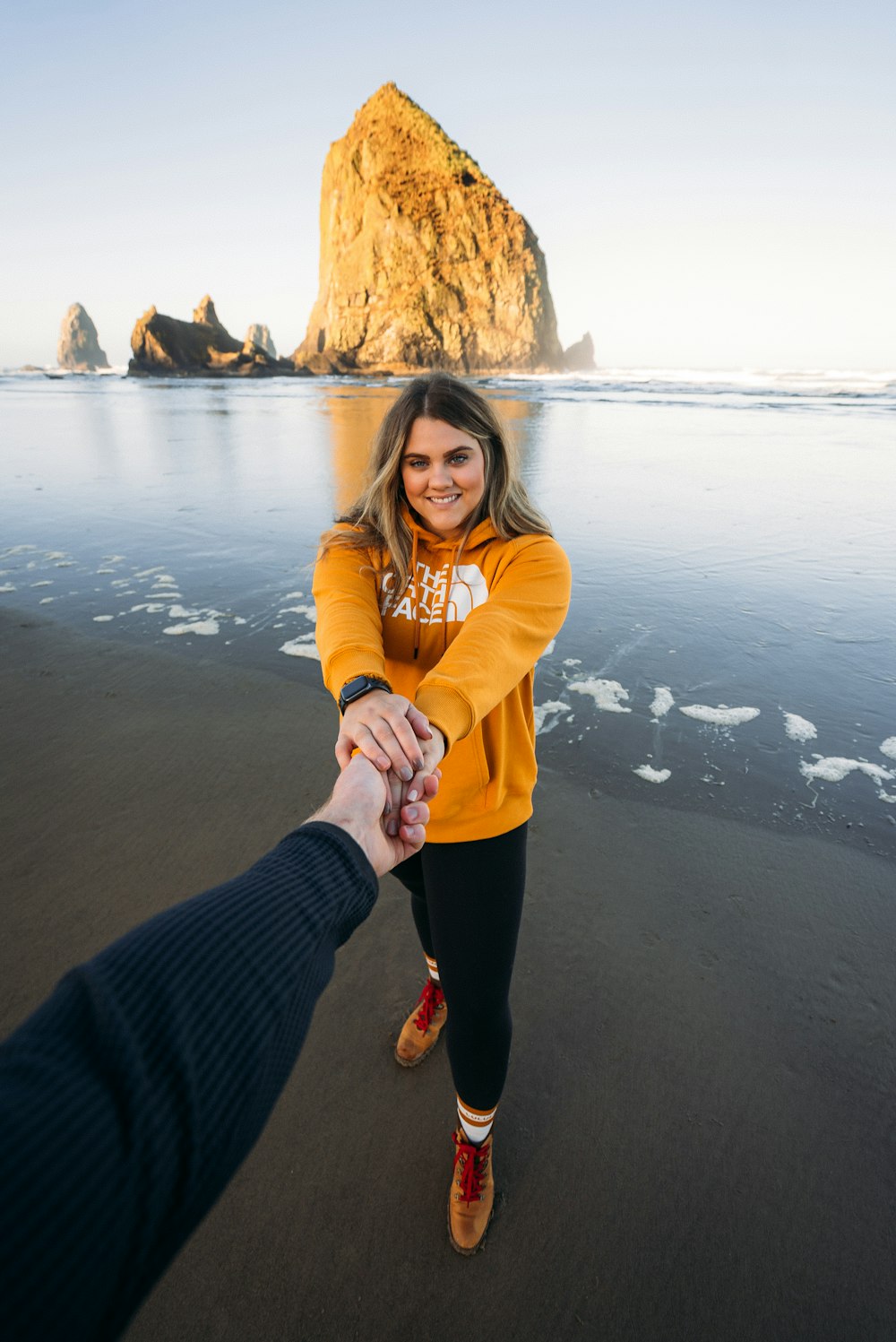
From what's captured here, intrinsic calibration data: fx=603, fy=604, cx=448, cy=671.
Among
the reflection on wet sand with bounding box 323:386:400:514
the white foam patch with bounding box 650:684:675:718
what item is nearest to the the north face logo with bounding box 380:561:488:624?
the reflection on wet sand with bounding box 323:386:400:514

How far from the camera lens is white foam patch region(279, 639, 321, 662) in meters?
4.65

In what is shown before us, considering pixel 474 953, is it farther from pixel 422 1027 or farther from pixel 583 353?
pixel 583 353

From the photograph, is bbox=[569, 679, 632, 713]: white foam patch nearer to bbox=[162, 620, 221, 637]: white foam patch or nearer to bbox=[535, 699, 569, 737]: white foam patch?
bbox=[535, 699, 569, 737]: white foam patch

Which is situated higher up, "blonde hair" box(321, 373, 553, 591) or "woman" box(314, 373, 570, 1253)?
"blonde hair" box(321, 373, 553, 591)

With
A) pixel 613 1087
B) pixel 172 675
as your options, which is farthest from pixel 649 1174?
pixel 172 675

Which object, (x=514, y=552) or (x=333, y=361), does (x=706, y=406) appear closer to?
(x=514, y=552)

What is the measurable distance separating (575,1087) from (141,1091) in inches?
75.2

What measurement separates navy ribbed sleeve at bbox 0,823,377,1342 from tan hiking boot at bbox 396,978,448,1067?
1.52 meters

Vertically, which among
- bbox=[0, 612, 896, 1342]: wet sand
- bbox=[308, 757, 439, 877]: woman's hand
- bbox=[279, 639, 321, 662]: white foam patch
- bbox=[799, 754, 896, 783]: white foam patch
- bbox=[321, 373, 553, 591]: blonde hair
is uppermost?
bbox=[321, 373, 553, 591]: blonde hair

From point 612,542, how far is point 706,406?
67.2ft

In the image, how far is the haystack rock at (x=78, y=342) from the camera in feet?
452

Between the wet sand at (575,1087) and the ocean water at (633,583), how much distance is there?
581 mm

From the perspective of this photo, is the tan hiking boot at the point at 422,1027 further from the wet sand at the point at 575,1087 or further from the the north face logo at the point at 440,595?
the the north face logo at the point at 440,595

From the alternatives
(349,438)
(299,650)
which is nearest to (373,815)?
(299,650)
